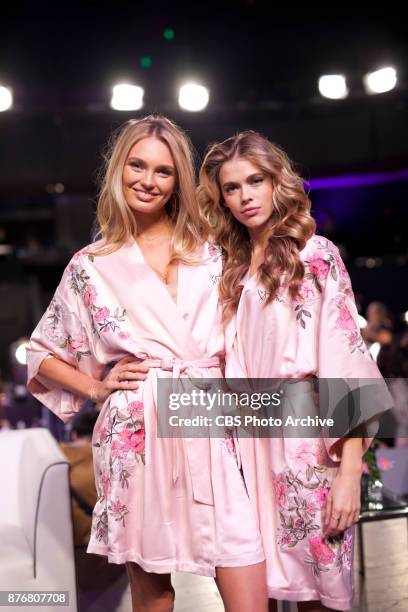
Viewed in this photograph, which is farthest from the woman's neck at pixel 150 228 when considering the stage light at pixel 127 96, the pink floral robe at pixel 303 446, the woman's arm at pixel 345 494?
the stage light at pixel 127 96

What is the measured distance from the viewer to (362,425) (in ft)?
5.88

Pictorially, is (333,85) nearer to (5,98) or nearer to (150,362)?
(5,98)

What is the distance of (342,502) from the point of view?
5.67 ft

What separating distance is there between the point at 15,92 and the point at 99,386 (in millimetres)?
5330

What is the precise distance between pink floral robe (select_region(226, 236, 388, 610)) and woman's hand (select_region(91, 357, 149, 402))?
0.71 feet

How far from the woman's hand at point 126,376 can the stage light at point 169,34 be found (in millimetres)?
6493

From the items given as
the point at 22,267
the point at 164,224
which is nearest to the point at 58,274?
the point at 22,267

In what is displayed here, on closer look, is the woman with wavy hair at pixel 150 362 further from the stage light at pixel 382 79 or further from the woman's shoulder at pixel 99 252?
the stage light at pixel 382 79

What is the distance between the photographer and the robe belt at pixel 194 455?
178cm

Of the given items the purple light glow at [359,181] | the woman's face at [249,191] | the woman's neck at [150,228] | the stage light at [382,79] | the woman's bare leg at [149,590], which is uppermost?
the stage light at [382,79]

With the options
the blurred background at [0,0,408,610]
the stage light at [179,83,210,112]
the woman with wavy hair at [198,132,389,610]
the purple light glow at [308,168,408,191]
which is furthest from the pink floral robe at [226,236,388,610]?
the purple light glow at [308,168,408,191]

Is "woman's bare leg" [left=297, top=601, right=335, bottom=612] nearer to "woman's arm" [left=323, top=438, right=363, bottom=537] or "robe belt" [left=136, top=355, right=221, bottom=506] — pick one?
"woman's arm" [left=323, top=438, right=363, bottom=537]

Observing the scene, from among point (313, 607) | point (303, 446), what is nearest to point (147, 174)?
point (303, 446)

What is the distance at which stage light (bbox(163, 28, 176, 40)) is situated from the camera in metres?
7.70
